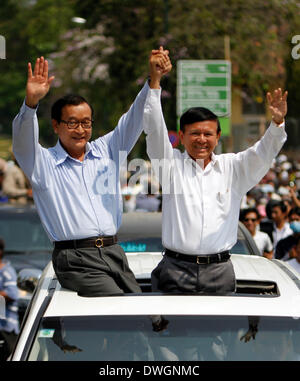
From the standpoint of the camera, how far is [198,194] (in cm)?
432

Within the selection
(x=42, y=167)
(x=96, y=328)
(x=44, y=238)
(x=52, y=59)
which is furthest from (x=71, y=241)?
(x=52, y=59)

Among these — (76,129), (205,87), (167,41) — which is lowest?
(76,129)

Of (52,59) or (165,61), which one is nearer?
(165,61)

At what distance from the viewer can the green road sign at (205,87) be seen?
56.6ft

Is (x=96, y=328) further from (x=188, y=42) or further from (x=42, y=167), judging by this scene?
(x=188, y=42)

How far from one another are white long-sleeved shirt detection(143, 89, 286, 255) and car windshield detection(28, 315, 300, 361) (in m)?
0.68

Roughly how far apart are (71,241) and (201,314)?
1.06 m

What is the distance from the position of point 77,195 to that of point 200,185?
0.60 metres

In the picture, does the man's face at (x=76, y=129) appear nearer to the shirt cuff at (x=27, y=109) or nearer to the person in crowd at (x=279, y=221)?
the shirt cuff at (x=27, y=109)

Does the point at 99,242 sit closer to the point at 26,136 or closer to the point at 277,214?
the point at 26,136

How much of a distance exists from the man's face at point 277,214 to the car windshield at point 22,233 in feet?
8.50

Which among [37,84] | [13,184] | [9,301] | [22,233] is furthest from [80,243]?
[13,184]

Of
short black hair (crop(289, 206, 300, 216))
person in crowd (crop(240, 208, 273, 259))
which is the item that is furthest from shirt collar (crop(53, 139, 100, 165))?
short black hair (crop(289, 206, 300, 216))
